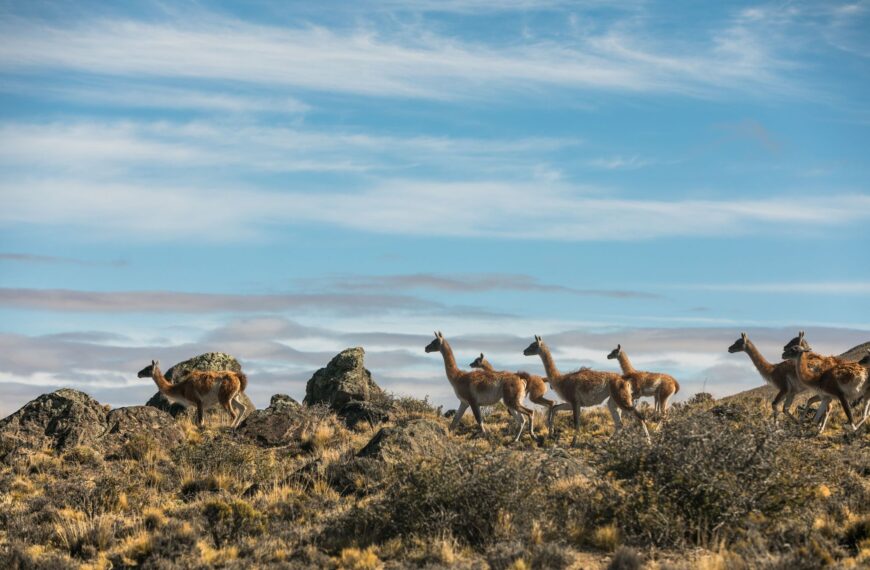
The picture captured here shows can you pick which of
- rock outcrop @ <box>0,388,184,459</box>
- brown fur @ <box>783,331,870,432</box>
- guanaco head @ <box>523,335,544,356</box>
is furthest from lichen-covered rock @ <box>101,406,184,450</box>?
brown fur @ <box>783,331,870,432</box>

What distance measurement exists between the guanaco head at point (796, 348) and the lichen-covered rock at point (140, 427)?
51.9 ft

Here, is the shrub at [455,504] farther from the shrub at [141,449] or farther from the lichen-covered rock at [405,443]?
the shrub at [141,449]

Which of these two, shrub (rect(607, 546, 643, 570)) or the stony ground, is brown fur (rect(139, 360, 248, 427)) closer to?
the stony ground

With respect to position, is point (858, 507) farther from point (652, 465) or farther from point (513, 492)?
point (513, 492)

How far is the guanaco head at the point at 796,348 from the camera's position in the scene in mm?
26444

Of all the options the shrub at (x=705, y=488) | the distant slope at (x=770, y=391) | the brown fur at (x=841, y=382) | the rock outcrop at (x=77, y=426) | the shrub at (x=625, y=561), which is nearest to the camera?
the shrub at (x=625, y=561)

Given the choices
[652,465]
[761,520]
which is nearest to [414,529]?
[652,465]

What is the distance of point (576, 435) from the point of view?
2536 cm

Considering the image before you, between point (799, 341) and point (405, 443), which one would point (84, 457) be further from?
point (799, 341)

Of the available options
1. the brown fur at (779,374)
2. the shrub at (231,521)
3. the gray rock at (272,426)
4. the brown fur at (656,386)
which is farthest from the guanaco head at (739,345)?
the shrub at (231,521)

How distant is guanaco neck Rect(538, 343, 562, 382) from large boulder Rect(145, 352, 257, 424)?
934 cm

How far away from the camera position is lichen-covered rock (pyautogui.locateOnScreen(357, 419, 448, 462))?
866 inches

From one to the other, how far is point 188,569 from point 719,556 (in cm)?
816

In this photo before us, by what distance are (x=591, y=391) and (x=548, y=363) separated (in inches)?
94.4
